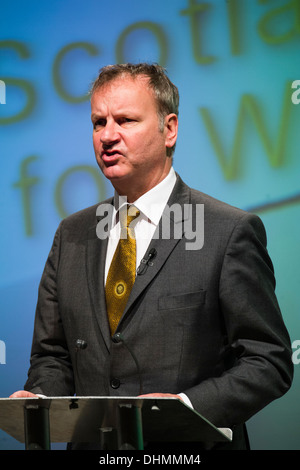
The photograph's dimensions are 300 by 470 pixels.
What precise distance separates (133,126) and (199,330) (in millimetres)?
760

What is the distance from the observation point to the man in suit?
203 cm

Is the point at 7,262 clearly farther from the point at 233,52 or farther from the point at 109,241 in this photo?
the point at 233,52

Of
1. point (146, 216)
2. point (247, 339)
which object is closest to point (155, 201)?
point (146, 216)

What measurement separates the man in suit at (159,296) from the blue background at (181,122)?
2.21 ft

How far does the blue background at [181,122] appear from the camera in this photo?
9.73 ft

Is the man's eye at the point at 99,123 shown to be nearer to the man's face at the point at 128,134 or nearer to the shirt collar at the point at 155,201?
the man's face at the point at 128,134

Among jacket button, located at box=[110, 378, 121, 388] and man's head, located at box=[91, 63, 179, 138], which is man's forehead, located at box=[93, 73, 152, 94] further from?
jacket button, located at box=[110, 378, 121, 388]

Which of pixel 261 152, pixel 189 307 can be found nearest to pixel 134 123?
pixel 189 307

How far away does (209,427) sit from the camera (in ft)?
4.86

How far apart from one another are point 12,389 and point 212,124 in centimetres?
167

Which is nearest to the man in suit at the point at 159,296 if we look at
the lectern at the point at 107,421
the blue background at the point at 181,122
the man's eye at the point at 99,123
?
the man's eye at the point at 99,123

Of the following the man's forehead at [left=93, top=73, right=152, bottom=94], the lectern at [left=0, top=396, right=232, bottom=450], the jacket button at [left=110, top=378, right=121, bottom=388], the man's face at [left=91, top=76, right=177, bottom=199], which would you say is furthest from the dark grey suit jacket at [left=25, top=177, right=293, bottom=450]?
the man's forehead at [left=93, top=73, right=152, bottom=94]

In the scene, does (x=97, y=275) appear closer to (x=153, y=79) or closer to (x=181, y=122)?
(x=153, y=79)

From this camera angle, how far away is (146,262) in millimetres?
2158
